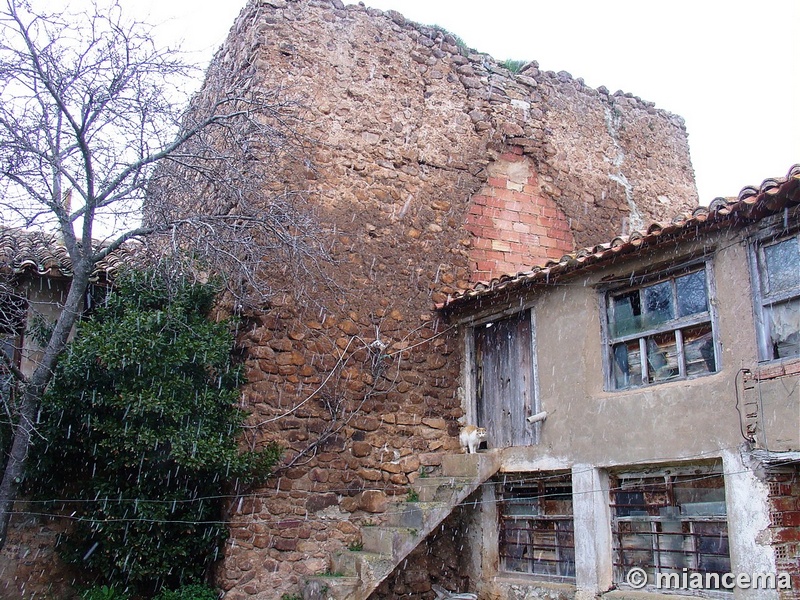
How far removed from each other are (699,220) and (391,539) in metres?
4.18

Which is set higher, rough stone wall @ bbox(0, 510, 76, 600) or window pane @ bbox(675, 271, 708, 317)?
window pane @ bbox(675, 271, 708, 317)

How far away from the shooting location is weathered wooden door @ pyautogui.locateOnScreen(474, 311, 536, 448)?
8656 mm

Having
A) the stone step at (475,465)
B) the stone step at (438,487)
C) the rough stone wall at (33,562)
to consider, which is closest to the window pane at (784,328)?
the stone step at (475,465)

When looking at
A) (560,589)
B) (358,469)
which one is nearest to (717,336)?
(560,589)

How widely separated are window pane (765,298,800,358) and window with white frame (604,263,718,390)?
1.74 feet

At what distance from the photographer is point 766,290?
6.46 m

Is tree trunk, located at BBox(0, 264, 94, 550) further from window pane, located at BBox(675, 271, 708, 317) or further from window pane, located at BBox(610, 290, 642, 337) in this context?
window pane, located at BBox(675, 271, 708, 317)

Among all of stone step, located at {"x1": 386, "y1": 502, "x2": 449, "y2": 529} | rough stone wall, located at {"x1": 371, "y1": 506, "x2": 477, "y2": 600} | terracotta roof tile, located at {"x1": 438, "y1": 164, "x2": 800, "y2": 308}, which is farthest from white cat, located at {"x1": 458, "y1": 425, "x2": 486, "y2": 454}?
terracotta roof tile, located at {"x1": 438, "y1": 164, "x2": 800, "y2": 308}

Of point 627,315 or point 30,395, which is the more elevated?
point 627,315

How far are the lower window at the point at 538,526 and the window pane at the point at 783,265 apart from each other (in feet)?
9.49

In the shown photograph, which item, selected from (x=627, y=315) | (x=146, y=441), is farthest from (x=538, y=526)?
(x=146, y=441)

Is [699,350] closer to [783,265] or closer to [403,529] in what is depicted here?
[783,265]

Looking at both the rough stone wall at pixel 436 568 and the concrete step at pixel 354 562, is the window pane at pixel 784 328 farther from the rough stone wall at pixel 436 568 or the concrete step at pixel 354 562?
the rough stone wall at pixel 436 568

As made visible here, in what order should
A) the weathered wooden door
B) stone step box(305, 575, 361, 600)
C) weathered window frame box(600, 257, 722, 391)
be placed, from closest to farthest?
1. weathered window frame box(600, 257, 722, 391)
2. stone step box(305, 575, 361, 600)
3. the weathered wooden door
